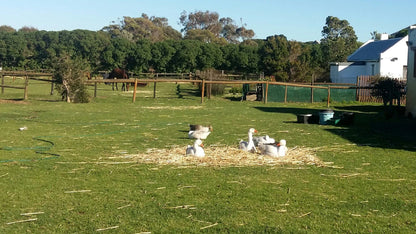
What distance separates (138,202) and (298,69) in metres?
44.0

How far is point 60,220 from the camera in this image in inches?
248

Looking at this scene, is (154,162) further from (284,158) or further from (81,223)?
(81,223)

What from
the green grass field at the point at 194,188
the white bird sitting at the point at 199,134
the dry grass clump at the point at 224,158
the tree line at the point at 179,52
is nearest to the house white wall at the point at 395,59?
the tree line at the point at 179,52

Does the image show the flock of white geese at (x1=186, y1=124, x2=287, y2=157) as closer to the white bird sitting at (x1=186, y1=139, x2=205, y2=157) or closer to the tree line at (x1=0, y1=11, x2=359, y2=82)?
the white bird sitting at (x1=186, y1=139, x2=205, y2=157)

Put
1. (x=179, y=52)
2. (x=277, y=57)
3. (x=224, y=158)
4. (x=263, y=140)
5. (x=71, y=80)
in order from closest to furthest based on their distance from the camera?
(x=224, y=158), (x=263, y=140), (x=71, y=80), (x=277, y=57), (x=179, y=52)

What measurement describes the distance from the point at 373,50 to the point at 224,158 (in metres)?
46.2

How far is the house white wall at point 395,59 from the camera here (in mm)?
47875

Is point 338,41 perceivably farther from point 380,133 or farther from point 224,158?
point 224,158

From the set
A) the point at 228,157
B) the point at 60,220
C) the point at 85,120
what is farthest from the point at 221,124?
the point at 60,220

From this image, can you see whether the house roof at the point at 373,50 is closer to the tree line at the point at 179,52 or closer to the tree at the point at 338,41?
the tree line at the point at 179,52

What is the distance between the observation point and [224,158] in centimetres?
1048

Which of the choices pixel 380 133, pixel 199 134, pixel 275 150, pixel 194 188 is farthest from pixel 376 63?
pixel 194 188

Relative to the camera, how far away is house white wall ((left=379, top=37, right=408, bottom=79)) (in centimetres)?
4788

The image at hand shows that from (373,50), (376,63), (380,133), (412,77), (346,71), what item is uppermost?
(373,50)
